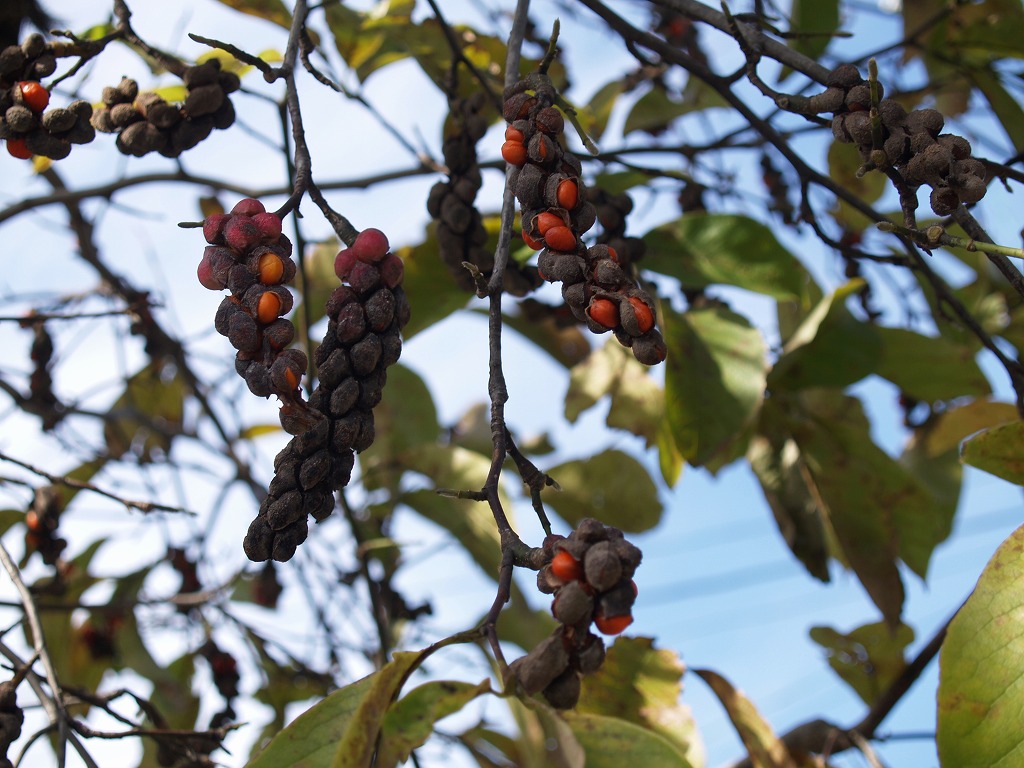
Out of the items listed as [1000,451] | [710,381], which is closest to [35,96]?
[710,381]

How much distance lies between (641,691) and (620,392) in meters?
0.61

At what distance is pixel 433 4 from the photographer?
1227 mm

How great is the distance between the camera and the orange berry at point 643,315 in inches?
27.6

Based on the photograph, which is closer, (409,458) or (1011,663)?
(1011,663)

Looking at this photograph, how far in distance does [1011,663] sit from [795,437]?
0.76 m

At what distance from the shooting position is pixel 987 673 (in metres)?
0.82

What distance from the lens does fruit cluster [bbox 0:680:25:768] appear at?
87 cm

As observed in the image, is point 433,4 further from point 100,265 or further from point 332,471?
point 100,265

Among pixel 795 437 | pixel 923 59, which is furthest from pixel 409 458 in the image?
pixel 923 59

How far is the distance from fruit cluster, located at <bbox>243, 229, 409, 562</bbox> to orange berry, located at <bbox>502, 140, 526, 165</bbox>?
0.39ft

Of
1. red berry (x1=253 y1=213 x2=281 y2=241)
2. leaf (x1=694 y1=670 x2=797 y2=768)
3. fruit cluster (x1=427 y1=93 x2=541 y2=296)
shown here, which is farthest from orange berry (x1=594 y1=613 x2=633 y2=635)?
leaf (x1=694 y1=670 x2=797 y2=768)

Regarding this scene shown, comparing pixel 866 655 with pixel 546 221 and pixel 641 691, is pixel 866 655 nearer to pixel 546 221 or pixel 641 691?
pixel 641 691

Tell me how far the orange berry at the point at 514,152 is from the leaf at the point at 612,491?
101 centimetres

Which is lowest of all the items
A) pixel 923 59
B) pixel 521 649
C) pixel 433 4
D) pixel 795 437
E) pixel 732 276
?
pixel 521 649
